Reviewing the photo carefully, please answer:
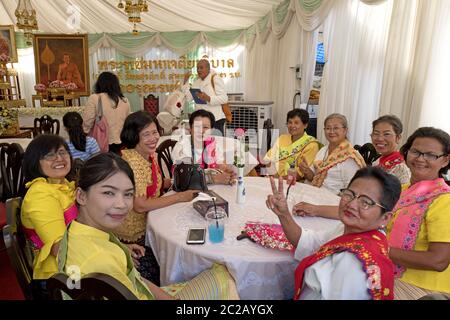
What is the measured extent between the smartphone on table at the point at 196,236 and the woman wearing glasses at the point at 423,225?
32.6 inches

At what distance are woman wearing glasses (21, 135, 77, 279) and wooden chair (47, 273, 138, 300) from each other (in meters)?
0.60

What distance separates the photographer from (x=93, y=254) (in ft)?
3.23

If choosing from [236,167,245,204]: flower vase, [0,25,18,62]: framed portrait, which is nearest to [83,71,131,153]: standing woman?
[236,167,245,204]: flower vase

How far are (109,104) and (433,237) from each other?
311cm

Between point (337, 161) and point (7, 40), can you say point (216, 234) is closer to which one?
point (337, 161)

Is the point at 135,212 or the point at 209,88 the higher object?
the point at 209,88

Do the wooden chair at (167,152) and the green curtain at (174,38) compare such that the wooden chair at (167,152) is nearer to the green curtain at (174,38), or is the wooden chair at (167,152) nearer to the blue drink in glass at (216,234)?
the blue drink in glass at (216,234)

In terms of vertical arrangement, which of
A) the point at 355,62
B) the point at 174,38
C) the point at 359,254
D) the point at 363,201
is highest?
the point at 174,38

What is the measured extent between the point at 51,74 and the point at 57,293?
800cm

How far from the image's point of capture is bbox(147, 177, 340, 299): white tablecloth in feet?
4.53

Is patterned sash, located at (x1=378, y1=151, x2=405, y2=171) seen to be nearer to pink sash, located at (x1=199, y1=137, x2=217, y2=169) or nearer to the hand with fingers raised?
the hand with fingers raised

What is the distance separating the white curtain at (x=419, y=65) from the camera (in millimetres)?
2430

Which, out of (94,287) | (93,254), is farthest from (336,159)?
(94,287)

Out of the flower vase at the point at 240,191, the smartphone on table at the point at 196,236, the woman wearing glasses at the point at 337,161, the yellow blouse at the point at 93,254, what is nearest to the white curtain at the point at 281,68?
the woman wearing glasses at the point at 337,161
